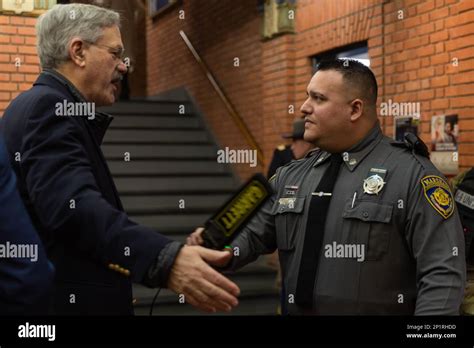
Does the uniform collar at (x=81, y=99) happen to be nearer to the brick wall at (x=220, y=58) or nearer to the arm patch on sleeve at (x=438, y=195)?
the arm patch on sleeve at (x=438, y=195)

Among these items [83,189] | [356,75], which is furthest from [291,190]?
[83,189]

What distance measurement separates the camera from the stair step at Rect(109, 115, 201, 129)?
7.62 m

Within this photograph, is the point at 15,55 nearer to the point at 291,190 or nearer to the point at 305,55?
the point at 305,55

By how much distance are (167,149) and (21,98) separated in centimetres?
560

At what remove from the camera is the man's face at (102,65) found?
1949mm

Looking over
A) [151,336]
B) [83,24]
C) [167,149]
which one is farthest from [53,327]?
[167,149]

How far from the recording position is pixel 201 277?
1.61 m

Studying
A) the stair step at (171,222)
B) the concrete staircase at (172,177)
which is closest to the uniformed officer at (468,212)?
the concrete staircase at (172,177)

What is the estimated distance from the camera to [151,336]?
2.08 metres

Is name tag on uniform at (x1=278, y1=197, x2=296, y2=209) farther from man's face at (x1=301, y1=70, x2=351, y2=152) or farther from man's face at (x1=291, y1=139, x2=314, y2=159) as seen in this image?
man's face at (x1=291, y1=139, x2=314, y2=159)

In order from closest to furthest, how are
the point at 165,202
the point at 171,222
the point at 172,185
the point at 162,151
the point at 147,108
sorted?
the point at 171,222
the point at 165,202
the point at 172,185
the point at 162,151
the point at 147,108

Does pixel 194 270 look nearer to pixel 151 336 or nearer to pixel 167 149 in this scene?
pixel 151 336

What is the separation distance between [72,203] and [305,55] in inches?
186

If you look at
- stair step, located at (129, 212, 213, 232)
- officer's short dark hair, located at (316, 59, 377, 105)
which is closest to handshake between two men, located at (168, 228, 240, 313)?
officer's short dark hair, located at (316, 59, 377, 105)
